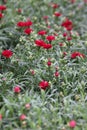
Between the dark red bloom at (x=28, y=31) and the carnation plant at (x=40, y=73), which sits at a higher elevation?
the dark red bloom at (x=28, y=31)

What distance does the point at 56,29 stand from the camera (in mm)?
5879

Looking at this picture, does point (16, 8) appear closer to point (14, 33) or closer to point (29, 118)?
point (14, 33)

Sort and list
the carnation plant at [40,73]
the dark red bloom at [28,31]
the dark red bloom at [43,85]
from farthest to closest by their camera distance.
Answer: the dark red bloom at [28,31] < the dark red bloom at [43,85] < the carnation plant at [40,73]

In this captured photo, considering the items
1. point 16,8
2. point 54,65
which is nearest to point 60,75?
point 54,65

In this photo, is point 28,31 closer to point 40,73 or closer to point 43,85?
point 40,73

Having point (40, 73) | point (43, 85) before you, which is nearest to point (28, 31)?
point (40, 73)

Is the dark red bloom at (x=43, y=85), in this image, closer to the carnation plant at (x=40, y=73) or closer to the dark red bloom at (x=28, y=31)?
the carnation plant at (x=40, y=73)

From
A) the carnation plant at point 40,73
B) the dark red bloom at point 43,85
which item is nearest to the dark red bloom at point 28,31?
the carnation plant at point 40,73

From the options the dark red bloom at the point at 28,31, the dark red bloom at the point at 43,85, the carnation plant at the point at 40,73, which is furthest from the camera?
the dark red bloom at the point at 28,31

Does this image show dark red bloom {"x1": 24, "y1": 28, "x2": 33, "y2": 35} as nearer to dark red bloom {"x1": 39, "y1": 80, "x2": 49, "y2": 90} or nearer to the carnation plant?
the carnation plant

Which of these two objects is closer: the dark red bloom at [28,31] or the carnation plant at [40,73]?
the carnation plant at [40,73]

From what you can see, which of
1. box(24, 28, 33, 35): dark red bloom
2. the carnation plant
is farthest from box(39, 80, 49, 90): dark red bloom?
box(24, 28, 33, 35): dark red bloom

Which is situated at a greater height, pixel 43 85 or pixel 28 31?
pixel 28 31

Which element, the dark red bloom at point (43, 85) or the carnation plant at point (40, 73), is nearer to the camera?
the carnation plant at point (40, 73)
